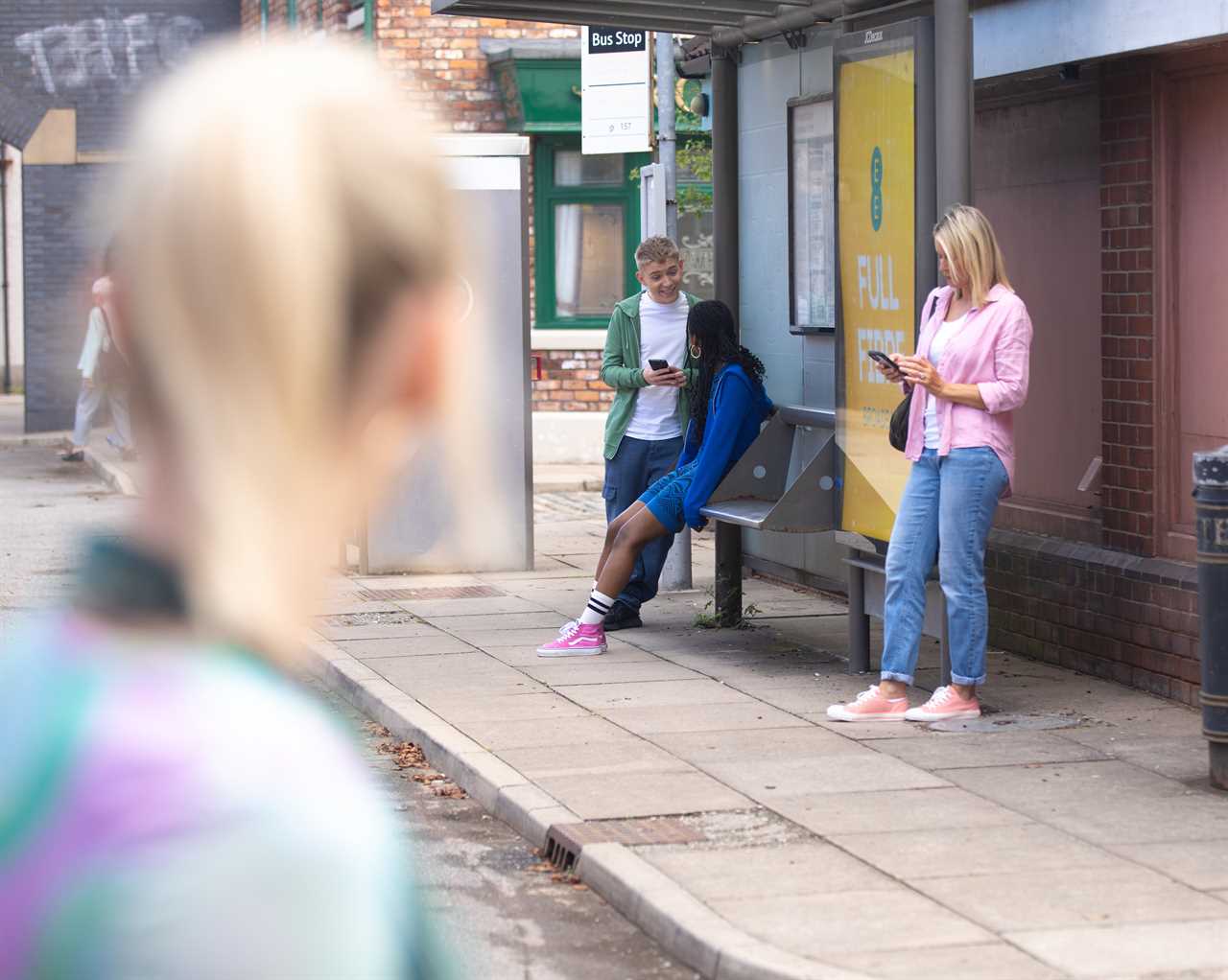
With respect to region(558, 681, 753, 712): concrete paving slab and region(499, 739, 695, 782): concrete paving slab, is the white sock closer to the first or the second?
region(558, 681, 753, 712): concrete paving slab

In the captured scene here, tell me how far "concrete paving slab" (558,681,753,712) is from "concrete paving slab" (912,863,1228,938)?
2839 mm

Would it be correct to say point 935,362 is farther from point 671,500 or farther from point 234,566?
point 234,566

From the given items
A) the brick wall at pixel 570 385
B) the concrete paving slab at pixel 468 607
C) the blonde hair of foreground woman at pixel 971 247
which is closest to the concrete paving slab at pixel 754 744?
the blonde hair of foreground woman at pixel 971 247

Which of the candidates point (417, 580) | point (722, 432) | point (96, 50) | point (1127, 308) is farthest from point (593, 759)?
point (96, 50)

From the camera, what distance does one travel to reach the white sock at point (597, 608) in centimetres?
958

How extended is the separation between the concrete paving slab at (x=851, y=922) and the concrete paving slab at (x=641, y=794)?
106 cm

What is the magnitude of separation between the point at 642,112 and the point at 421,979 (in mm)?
11641

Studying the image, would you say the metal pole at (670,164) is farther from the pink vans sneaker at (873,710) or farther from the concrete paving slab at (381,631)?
the pink vans sneaker at (873,710)

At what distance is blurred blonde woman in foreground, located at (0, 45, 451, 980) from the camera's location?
973mm

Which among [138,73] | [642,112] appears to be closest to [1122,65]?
[642,112]

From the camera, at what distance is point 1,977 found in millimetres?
980

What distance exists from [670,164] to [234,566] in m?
11.4

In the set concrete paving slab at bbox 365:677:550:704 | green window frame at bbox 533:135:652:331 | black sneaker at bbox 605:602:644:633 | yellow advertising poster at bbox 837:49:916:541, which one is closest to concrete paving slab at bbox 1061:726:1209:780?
yellow advertising poster at bbox 837:49:916:541

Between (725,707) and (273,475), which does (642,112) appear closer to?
(725,707)
